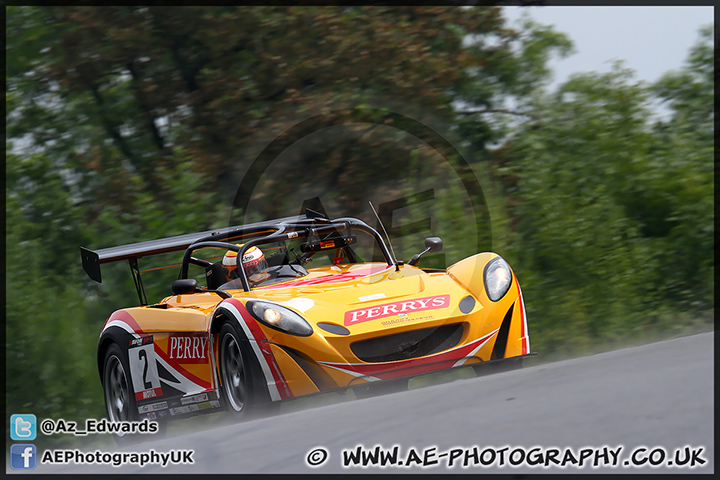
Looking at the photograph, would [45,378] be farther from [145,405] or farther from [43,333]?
[145,405]

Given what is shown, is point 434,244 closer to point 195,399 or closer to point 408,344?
point 408,344

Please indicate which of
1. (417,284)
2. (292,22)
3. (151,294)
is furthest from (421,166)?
(417,284)

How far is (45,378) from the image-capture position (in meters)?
10.1

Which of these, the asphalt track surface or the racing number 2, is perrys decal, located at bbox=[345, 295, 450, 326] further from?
the racing number 2

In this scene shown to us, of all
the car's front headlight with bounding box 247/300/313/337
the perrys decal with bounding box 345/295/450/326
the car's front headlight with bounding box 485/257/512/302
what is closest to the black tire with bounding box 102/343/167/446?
the car's front headlight with bounding box 247/300/313/337

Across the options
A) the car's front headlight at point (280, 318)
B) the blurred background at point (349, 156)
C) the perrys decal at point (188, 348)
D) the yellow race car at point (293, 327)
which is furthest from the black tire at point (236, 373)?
the blurred background at point (349, 156)

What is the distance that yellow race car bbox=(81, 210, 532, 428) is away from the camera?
17.7ft

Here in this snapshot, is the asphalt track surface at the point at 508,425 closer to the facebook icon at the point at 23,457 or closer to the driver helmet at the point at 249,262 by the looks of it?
the facebook icon at the point at 23,457

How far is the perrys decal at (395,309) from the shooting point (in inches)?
222

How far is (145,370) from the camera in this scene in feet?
22.8

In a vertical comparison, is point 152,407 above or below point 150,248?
below

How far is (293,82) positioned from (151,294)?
5.43 m

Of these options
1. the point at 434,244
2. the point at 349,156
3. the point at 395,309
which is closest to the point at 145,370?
the point at 395,309

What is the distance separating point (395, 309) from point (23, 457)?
2.64 m
